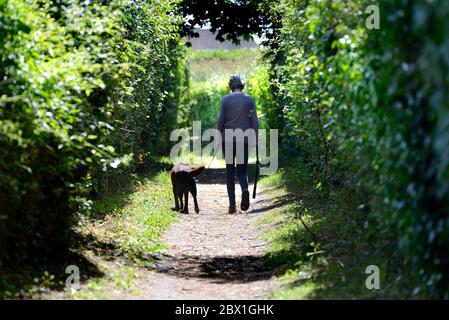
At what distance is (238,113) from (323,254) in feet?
18.3

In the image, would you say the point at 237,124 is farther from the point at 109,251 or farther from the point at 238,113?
the point at 109,251

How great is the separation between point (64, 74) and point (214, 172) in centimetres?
1685

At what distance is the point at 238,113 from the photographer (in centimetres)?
1352

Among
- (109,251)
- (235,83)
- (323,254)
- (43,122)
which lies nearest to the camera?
(43,122)

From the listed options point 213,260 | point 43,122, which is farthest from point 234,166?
point 43,122

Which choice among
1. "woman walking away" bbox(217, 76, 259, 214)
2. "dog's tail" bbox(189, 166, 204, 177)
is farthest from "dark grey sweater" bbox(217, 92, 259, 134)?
"dog's tail" bbox(189, 166, 204, 177)

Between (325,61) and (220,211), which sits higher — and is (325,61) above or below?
above

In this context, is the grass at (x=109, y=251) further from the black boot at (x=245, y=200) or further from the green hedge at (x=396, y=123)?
the green hedge at (x=396, y=123)

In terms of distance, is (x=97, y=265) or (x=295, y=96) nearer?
(x=97, y=265)

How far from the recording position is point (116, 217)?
11484 millimetres

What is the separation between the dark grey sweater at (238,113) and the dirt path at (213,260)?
161 cm

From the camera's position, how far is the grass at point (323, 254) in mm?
6902
